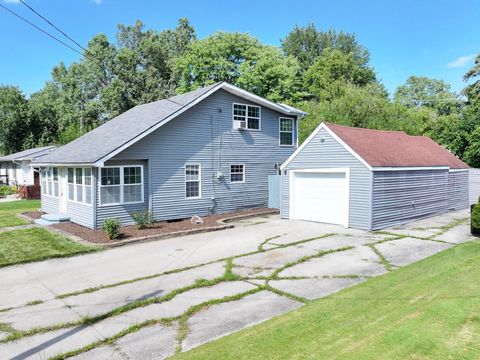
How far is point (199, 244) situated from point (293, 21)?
52.6 meters

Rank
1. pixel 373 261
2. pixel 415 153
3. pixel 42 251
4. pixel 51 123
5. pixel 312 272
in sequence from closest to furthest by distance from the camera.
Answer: pixel 312 272 < pixel 373 261 < pixel 42 251 < pixel 415 153 < pixel 51 123

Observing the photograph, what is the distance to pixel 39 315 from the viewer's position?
23.0 feet

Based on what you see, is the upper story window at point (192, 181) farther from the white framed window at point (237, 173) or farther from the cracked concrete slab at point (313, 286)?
the cracked concrete slab at point (313, 286)

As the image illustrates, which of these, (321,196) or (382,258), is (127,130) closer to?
(321,196)

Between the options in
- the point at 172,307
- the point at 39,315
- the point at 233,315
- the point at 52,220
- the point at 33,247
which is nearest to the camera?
the point at 233,315

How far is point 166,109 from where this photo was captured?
18.0 m

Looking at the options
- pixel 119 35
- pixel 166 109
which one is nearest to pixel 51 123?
pixel 119 35

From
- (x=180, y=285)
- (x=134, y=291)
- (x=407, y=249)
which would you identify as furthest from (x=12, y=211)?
(x=407, y=249)

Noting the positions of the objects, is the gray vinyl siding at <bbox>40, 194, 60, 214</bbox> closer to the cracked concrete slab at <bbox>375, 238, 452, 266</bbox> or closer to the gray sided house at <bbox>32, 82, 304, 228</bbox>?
the gray sided house at <bbox>32, 82, 304, 228</bbox>

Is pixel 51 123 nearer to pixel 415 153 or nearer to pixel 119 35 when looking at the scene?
pixel 119 35

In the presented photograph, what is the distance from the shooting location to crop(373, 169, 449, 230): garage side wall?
14.7m

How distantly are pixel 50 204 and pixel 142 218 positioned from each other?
21.2 feet

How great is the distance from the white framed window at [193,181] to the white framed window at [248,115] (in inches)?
138

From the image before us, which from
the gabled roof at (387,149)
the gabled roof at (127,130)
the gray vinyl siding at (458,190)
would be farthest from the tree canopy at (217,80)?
the gabled roof at (127,130)
